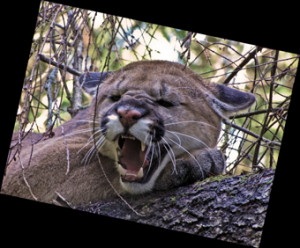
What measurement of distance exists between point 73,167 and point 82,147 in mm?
184

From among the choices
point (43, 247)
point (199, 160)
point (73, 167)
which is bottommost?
point (43, 247)

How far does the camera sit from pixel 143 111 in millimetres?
2963

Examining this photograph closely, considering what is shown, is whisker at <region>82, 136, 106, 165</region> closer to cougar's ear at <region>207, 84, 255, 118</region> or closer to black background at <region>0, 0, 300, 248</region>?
black background at <region>0, 0, 300, 248</region>

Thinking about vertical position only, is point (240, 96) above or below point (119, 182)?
above

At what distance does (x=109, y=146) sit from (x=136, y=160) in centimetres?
36

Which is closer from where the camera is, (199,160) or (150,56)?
(199,160)

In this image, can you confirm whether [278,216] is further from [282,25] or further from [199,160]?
[282,25]

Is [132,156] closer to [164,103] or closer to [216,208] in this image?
[164,103]

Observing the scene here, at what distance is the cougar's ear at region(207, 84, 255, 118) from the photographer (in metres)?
3.30

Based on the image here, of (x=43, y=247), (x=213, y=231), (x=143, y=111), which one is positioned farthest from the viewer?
(x=43, y=247)

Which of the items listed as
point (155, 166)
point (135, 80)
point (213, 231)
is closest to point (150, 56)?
point (135, 80)

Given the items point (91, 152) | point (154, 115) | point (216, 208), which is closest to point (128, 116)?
point (154, 115)

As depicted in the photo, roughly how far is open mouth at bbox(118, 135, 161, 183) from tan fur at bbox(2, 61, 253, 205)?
6.4 inches

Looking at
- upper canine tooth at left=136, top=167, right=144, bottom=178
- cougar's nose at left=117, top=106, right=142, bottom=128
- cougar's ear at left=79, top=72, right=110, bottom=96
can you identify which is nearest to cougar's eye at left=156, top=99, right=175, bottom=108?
cougar's nose at left=117, top=106, right=142, bottom=128
